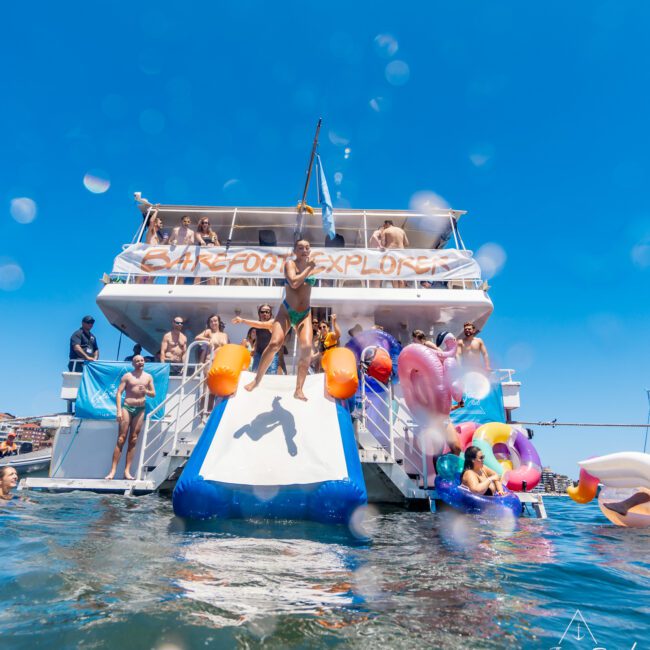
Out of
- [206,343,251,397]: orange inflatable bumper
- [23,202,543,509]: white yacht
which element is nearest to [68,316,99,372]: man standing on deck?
[23,202,543,509]: white yacht

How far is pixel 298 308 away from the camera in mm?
5484

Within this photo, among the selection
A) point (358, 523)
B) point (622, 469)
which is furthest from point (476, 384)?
point (358, 523)

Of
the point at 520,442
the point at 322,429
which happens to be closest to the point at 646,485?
the point at 520,442

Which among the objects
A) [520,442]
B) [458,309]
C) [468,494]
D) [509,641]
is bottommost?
[509,641]

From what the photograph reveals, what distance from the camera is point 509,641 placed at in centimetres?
193

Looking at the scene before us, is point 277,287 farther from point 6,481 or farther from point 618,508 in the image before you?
point 618,508

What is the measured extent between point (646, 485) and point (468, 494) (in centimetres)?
228

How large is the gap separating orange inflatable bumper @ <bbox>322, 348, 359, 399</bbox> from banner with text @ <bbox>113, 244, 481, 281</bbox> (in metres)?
3.98

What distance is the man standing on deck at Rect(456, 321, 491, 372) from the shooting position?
848 cm

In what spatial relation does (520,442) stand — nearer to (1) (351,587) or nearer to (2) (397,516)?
(2) (397,516)

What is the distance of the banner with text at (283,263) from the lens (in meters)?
9.82

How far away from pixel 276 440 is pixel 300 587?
9.10 ft

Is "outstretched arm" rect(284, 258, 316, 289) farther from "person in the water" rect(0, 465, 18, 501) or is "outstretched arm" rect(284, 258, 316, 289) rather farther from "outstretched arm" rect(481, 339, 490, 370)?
"outstretched arm" rect(481, 339, 490, 370)

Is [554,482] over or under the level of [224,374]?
under
